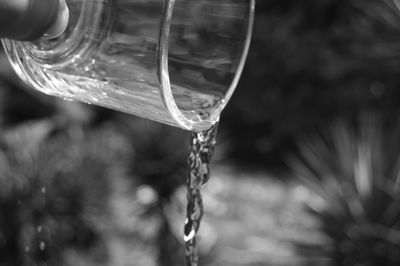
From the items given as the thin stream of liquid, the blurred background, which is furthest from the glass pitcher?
the blurred background

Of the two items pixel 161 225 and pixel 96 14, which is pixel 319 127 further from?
pixel 96 14

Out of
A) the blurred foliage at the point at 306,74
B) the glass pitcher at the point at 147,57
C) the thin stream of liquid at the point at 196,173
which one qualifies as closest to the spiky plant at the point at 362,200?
the blurred foliage at the point at 306,74

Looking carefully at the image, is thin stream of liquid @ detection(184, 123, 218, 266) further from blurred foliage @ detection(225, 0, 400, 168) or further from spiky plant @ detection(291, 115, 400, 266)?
blurred foliage @ detection(225, 0, 400, 168)

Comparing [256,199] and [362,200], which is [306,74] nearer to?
[256,199]

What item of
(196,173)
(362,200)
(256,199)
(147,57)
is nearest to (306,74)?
(256,199)

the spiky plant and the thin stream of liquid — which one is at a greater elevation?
the thin stream of liquid

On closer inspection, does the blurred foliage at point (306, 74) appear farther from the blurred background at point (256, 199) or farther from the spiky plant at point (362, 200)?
the spiky plant at point (362, 200)
